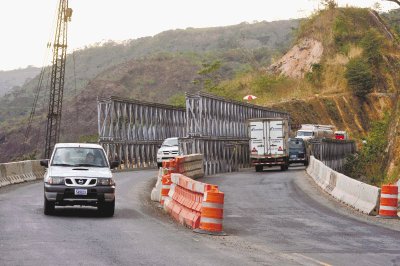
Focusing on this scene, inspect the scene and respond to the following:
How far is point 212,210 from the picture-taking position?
616 inches

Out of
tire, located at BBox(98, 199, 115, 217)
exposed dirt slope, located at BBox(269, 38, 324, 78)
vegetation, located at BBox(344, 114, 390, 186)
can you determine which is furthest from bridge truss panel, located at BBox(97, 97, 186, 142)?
tire, located at BBox(98, 199, 115, 217)

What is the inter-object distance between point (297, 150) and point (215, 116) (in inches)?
301

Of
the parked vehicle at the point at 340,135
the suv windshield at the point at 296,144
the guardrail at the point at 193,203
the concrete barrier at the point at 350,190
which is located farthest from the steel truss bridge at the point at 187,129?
the guardrail at the point at 193,203

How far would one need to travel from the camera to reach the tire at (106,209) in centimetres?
1806

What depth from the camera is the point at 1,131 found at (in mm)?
143125

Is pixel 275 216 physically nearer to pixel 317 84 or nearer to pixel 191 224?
pixel 191 224

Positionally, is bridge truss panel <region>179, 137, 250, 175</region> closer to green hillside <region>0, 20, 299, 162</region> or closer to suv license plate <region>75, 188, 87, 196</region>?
suv license plate <region>75, 188, 87, 196</region>

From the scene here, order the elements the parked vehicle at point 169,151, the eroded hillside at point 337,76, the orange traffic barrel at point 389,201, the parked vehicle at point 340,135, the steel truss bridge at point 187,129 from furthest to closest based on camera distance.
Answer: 1. the eroded hillside at point 337,76
2. the parked vehicle at point 340,135
3. the parked vehicle at point 169,151
4. the steel truss bridge at point 187,129
5. the orange traffic barrel at point 389,201

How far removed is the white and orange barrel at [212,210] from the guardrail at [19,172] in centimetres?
1746

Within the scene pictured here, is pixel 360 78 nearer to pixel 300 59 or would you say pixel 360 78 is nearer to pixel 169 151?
pixel 300 59

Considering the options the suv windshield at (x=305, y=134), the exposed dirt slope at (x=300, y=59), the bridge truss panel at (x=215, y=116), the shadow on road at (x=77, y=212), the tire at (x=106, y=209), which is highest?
the exposed dirt slope at (x=300, y=59)

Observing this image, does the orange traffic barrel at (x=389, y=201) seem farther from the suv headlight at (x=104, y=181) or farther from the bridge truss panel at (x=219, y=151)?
the bridge truss panel at (x=219, y=151)

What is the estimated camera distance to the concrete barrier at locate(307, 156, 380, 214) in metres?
21.3

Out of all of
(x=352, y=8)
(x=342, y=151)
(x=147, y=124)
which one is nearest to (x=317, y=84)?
(x=352, y=8)
